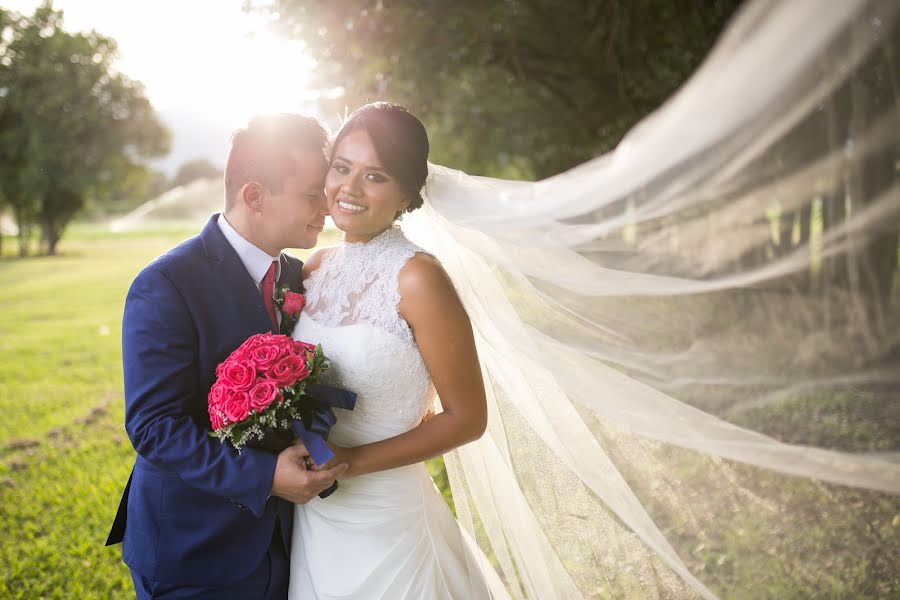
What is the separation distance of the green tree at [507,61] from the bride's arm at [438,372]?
3.73m

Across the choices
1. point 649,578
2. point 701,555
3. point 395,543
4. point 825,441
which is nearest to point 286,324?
point 395,543

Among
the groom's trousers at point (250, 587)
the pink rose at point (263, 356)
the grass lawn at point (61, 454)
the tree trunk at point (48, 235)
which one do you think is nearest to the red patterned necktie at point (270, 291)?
the pink rose at point (263, 356)

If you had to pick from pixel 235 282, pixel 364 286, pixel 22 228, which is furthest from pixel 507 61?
pixel 22 228

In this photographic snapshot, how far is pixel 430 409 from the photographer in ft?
9.71

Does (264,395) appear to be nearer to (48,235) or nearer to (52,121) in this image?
(48,235)

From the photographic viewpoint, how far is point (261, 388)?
212 cm

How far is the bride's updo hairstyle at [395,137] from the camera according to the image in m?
2.54

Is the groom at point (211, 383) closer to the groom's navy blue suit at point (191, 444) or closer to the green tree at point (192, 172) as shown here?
the groom's navy blue suit at point (191, 444)

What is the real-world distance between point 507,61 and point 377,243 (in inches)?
222

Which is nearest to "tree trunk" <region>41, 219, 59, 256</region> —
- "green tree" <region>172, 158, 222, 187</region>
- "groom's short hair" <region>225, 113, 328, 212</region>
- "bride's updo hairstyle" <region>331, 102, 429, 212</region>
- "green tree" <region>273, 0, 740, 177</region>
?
"green tree" <region>273, 0, 740, 177</region>

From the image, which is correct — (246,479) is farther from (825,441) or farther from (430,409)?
(825,441)

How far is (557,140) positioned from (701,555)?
6.68 metres

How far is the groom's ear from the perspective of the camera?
2.72 m

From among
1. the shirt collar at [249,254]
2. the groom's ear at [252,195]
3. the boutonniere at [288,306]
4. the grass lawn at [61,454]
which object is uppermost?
the groom's ear at [252,195]
